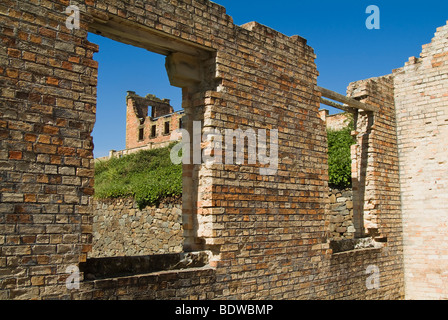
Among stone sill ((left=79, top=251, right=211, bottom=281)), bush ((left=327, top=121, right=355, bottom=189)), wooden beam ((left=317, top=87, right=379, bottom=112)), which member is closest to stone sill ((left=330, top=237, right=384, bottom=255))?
bush ((left=327, top=121, right=355, bottom=189))

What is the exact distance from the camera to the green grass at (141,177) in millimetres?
13509

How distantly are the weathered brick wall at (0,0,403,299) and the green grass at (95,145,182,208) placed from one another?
6619 millimetres

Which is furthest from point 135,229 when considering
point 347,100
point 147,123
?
point 147,123

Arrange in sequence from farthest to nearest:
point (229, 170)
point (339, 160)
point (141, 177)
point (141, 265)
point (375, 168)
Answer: point (141, 177), point (339, 160), point (375, 168), point (229, 170), point (141, 265)

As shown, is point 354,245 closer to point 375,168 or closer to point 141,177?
point 375,168

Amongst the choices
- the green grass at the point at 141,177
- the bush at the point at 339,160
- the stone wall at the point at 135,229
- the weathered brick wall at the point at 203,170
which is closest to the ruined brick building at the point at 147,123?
the green grass at the point at 141,177

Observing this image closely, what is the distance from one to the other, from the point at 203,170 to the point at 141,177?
13103 millimetres

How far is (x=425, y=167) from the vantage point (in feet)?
29.2

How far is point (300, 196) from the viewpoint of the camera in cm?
661

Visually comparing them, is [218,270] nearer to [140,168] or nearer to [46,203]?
[46,203]

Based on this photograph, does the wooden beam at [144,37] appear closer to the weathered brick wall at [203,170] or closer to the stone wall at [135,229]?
the weathered brick wall at [203,170]

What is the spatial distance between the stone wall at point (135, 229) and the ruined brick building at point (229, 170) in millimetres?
5725

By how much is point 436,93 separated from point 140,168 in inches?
597
